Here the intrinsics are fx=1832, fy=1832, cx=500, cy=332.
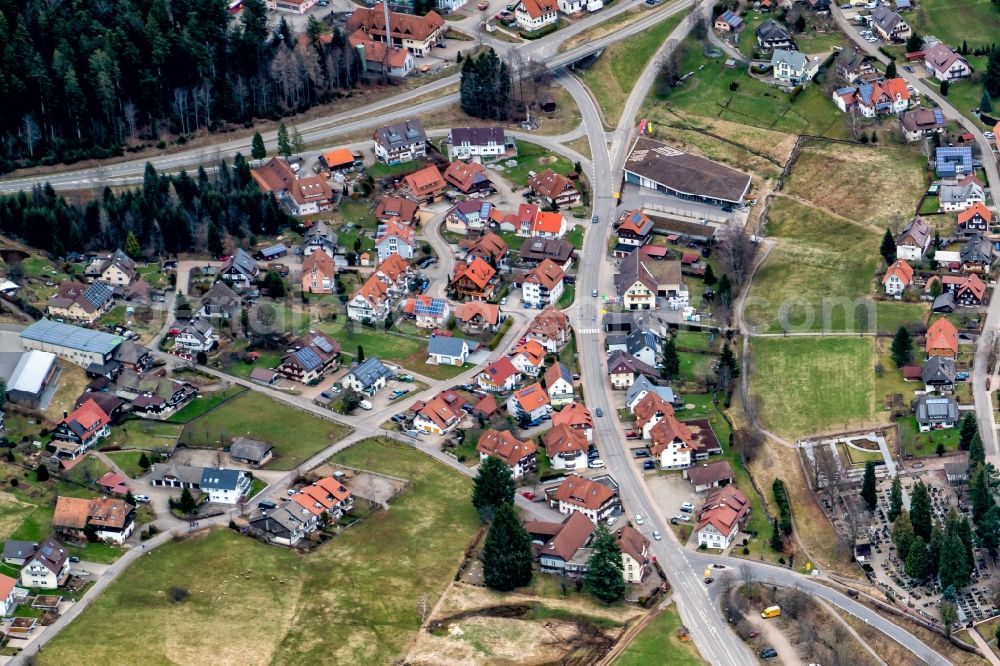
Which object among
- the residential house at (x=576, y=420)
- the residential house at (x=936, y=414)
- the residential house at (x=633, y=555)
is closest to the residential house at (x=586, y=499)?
the residential house at (x=633, y=555)

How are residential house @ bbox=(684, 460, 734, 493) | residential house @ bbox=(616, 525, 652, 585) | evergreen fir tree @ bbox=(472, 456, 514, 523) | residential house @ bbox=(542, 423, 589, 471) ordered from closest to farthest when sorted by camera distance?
residential house @ bbox=(616, 525, 652, 585) < evergreen fir tree @ bbox=(472, 456, 514, 523) < residential house @ bbox=(684, 460, 734, 493) < residential house @ bbox=(542, 423, 589, 471)

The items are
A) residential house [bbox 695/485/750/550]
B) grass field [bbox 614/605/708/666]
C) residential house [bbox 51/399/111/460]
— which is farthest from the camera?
residential house [bbox 51/399/111/460]

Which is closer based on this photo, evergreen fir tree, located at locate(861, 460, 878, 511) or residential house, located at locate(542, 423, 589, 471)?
evergreen fir tree, located at locate(861, 460, 878, 511)

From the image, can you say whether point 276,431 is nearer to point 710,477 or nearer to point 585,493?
point 585,493

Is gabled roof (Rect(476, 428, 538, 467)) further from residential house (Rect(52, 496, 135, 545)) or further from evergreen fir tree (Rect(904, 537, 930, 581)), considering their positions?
evergreen fir tree (Rect(904, 537, 930, 581))

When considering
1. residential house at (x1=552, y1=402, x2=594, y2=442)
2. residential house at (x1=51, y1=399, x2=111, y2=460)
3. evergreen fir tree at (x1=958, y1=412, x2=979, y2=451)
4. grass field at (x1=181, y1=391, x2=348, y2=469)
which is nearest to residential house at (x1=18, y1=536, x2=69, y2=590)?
residential house at (x1=51, y1=399, x2=111, y2=460)

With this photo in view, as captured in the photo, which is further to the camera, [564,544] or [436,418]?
[436,418]

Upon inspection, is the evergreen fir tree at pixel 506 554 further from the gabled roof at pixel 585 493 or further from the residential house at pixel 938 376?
the residential house at pixel 938 376

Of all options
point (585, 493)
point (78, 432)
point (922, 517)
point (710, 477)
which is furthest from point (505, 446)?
point (78, 432)
